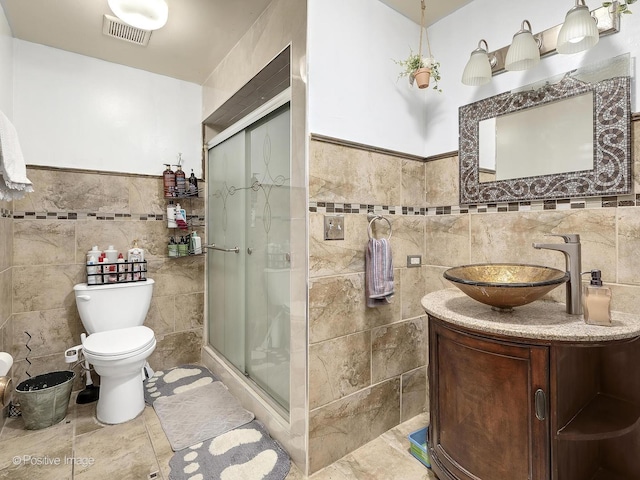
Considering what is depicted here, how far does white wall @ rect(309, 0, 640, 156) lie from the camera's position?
4.87 feet

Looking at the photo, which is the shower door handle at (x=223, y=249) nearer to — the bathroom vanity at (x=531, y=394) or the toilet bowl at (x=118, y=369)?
the toilet bowl at (x=118, y=369)

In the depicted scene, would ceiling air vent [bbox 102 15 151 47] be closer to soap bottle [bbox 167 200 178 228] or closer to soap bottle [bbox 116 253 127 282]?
soap bottle [bbox 167 200 178 228]

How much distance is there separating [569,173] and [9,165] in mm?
2302

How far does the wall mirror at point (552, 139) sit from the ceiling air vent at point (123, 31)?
202 centimetres

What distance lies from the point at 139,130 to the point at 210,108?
0.56 metres

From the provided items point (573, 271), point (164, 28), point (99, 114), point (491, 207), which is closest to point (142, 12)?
point (164, 28)

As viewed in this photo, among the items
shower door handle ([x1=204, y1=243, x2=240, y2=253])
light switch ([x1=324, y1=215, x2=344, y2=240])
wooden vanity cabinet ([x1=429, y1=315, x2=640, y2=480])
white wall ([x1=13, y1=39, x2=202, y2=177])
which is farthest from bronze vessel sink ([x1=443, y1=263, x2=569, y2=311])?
white wall ([x1=13, y1=39, x2=202, y2=177])

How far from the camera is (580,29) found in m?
1.23

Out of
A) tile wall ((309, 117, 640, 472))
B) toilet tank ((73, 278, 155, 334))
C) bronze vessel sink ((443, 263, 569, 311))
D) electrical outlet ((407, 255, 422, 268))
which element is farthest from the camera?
toilet tank ((73, 278, 155, 334))

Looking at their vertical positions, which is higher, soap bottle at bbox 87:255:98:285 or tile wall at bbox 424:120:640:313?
tile wall at bbox 424:120:640:313

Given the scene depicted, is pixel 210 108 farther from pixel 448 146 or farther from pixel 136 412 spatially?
pixel 136 412

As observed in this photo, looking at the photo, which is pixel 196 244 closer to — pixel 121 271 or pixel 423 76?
pixel 121 271

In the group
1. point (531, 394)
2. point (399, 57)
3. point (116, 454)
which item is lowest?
point (116, 454)

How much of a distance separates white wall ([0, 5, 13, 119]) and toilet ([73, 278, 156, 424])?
1.17 metres
